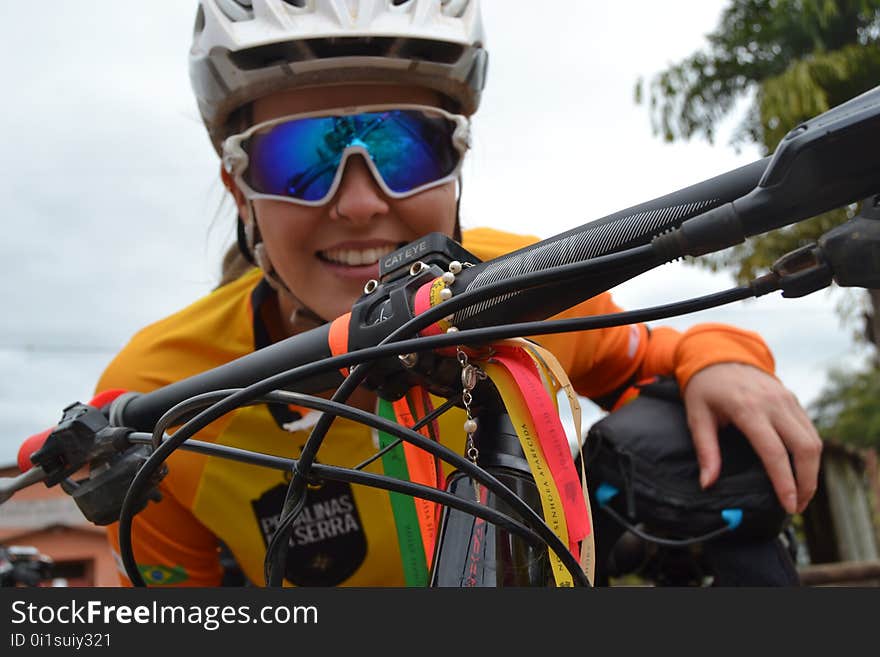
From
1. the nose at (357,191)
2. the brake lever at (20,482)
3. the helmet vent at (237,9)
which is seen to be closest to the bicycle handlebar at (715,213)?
the brake lever at (20,482)

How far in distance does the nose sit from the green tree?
8468 millimetres

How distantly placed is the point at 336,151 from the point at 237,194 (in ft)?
1.92

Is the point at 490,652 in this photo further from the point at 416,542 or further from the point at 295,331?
the point at 295,331

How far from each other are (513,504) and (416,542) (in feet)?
1.06

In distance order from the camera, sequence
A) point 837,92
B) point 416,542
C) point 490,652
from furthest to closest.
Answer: point 837,92
point 416,542
point 490,652

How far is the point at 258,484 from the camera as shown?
224 cm

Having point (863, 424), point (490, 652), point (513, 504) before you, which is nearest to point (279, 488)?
point (513, 504)

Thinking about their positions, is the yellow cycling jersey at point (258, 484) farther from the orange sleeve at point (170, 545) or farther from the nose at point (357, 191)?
the nose at point (357, 191)

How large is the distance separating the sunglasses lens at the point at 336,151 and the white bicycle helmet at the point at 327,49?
0.15 meters

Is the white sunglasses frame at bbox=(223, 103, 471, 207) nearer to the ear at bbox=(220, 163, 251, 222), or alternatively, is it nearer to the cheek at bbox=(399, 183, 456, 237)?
the cheek at bbox=(399, 183, 456, 237)

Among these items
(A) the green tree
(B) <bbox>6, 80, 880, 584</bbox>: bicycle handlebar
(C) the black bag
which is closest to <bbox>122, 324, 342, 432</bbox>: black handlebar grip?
(B) <bbox>6, 80, 880, 584</bbox>: bicycle handlebar

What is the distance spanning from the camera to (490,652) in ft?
2.27

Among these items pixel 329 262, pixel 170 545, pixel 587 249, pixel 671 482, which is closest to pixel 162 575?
pixel 170 545

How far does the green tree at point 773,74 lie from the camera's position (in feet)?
34.3
